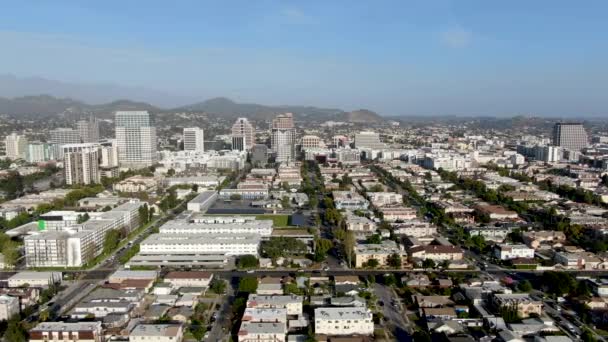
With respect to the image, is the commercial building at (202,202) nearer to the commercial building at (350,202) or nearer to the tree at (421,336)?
the commercial building at (350,202)

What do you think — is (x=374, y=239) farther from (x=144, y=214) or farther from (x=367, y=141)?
(x=367, y=141)

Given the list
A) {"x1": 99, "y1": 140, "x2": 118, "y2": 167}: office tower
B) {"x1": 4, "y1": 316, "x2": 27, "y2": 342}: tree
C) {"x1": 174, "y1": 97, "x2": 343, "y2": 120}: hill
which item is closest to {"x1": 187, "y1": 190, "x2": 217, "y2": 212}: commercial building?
{"x1": 4, "y1": 316, "x2": 27, "y2": 342}: tree

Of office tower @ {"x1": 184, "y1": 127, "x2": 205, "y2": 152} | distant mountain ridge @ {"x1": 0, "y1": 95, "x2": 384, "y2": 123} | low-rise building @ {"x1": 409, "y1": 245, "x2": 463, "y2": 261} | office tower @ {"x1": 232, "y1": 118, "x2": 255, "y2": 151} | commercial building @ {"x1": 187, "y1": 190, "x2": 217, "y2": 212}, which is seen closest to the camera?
low-rise building @ {"x1": 409, "y1": 245, "x2": 463, "y2": 261}

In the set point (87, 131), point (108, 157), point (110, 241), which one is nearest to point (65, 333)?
point (110, 241)

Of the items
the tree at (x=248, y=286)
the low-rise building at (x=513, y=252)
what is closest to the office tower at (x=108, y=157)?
the tree at (x=248, y=286)

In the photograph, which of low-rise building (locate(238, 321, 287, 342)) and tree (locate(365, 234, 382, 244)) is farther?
tree (locate(365, 234, 382, 244))

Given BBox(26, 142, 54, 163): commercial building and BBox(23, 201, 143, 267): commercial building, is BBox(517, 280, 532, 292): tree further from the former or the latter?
BBox(26, 142, 54, 163): commercial building

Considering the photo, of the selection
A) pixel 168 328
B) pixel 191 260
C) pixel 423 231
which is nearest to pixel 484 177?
pixel 423 231
